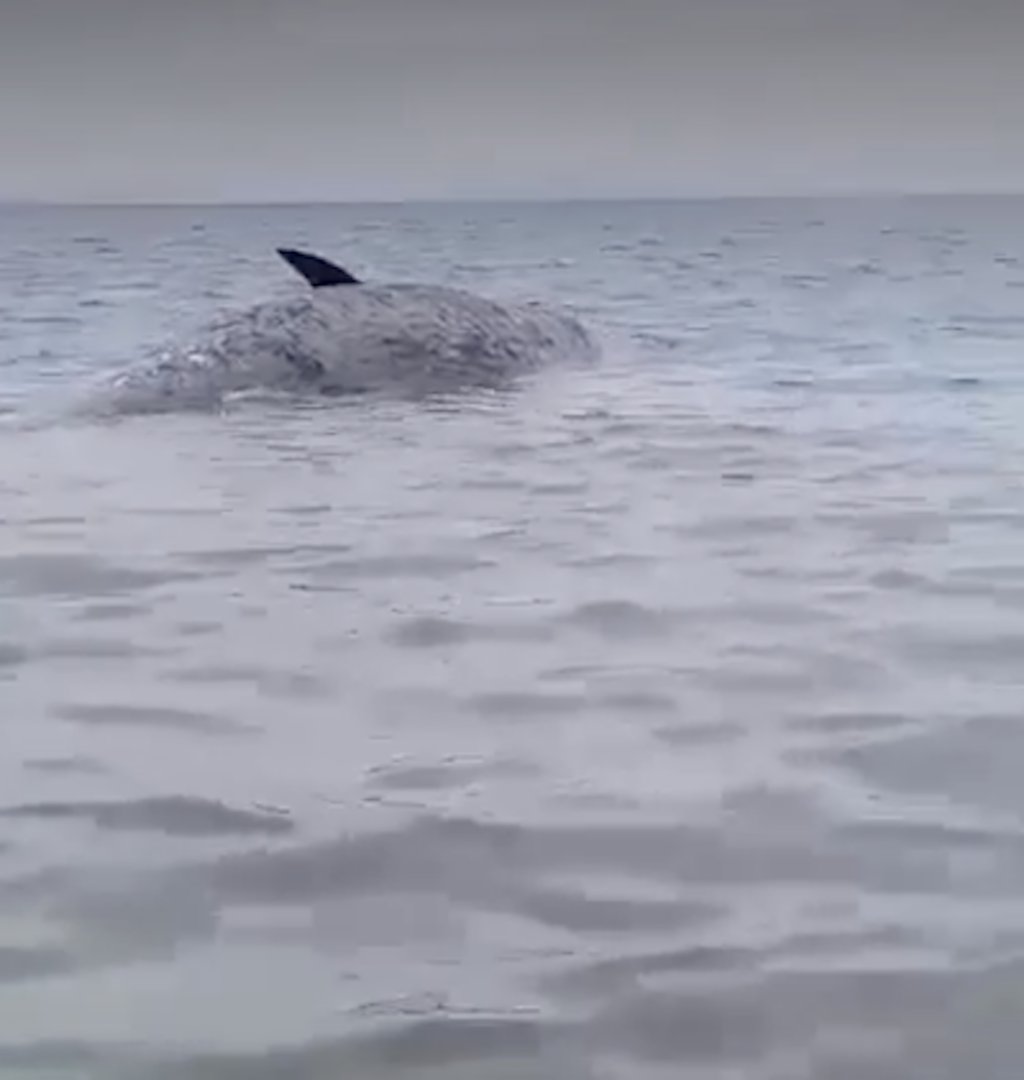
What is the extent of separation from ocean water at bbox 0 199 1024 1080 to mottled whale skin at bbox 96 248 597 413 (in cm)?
3

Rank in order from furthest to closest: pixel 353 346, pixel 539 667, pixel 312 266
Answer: pixel 353 346
pixel 312 266
pixel 539 667

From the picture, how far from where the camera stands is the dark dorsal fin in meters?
1.95

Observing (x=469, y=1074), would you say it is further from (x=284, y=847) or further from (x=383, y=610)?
(x=383, y=610)

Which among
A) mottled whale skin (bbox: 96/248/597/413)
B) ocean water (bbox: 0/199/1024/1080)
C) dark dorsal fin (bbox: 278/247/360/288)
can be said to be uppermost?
dark dorsal fin (bbox: 278/247/360/288)

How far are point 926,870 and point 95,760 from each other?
63 cm

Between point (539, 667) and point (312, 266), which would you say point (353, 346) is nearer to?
point (312, 266)

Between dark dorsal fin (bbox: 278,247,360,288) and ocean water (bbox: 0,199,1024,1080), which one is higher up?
dark dorsal fin (bbox: 278,247,360,288)

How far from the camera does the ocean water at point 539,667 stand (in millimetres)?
1281

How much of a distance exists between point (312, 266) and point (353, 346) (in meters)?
0.23

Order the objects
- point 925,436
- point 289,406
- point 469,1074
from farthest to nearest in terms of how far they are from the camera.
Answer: point 289,406, point 925,436, point 469,1074

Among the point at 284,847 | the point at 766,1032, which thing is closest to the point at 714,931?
the point at 766,1032

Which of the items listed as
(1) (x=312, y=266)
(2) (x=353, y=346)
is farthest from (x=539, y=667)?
(2) (x=353, y=346)

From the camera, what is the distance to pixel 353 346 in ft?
7.11

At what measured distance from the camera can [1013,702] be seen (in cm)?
158
